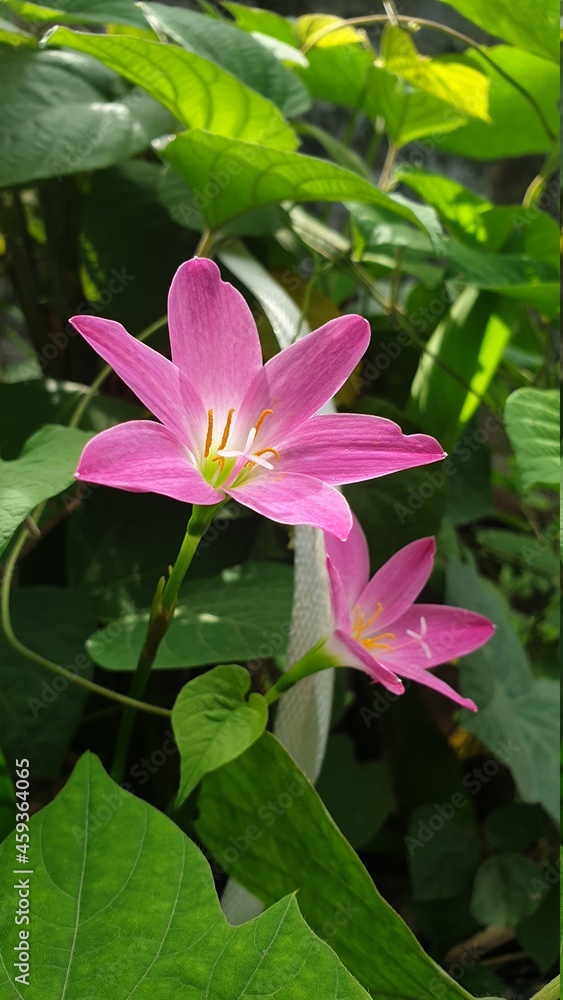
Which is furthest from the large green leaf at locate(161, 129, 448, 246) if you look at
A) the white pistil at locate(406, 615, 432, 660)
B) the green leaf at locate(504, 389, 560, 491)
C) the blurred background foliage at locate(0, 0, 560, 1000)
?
the white pistil at locate(406, 615, 432, 660)

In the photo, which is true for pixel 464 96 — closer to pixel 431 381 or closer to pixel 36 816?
pixel 431 381

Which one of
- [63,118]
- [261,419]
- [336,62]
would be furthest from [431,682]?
[336,62]

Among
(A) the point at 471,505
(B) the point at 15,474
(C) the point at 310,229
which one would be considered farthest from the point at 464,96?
(B) the point at 15,474

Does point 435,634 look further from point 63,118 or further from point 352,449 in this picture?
point 63,118

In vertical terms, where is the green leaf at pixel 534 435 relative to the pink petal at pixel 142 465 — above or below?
below

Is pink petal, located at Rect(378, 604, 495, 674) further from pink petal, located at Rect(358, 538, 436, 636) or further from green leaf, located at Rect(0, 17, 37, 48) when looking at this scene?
green leaf, located at Rect(0, 17, 37, 48)

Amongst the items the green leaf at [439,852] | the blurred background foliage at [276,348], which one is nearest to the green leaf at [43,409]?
the blurred background foliage at [276,348]

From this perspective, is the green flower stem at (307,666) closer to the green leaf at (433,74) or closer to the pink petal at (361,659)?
the pink petal at (361,659)
